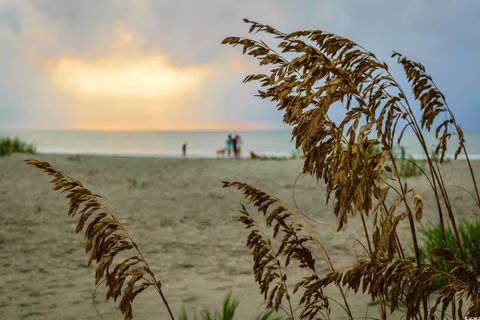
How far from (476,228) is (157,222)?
21.1 feet

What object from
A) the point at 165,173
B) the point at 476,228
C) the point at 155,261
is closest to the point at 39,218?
the point at 155,261

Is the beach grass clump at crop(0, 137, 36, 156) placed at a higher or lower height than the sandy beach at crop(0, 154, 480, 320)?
higher

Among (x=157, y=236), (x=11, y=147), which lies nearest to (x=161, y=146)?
(x=11, y=147)

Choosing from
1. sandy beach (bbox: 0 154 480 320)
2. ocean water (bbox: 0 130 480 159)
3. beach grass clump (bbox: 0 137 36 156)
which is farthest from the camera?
ocean water (bbox: 0 130 480 159)

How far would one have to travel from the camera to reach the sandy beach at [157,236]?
19.9 ft

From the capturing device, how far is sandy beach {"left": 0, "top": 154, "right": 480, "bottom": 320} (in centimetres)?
606

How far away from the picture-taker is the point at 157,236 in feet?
33.8

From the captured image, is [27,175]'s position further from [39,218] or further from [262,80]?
[262,80]

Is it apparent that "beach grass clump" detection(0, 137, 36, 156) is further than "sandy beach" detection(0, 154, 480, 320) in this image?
Yes

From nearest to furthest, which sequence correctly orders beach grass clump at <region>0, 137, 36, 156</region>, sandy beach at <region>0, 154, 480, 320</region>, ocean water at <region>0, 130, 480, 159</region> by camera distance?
1. sandy beach at <region>0, 154, 480, 320</region>
2. beach grass clump at <region>0, 137, 36, 156</region>
3. ocean water at <region>0, 130, 480, 159</region>

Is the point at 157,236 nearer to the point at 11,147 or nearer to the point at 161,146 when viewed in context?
the point at 11,147

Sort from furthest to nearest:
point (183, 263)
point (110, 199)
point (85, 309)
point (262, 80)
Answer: point (110, 199), point (183, 263), point (85, 309), point (262, 80)

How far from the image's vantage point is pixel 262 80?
2.45 meters

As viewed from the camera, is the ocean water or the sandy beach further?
the ocean water
